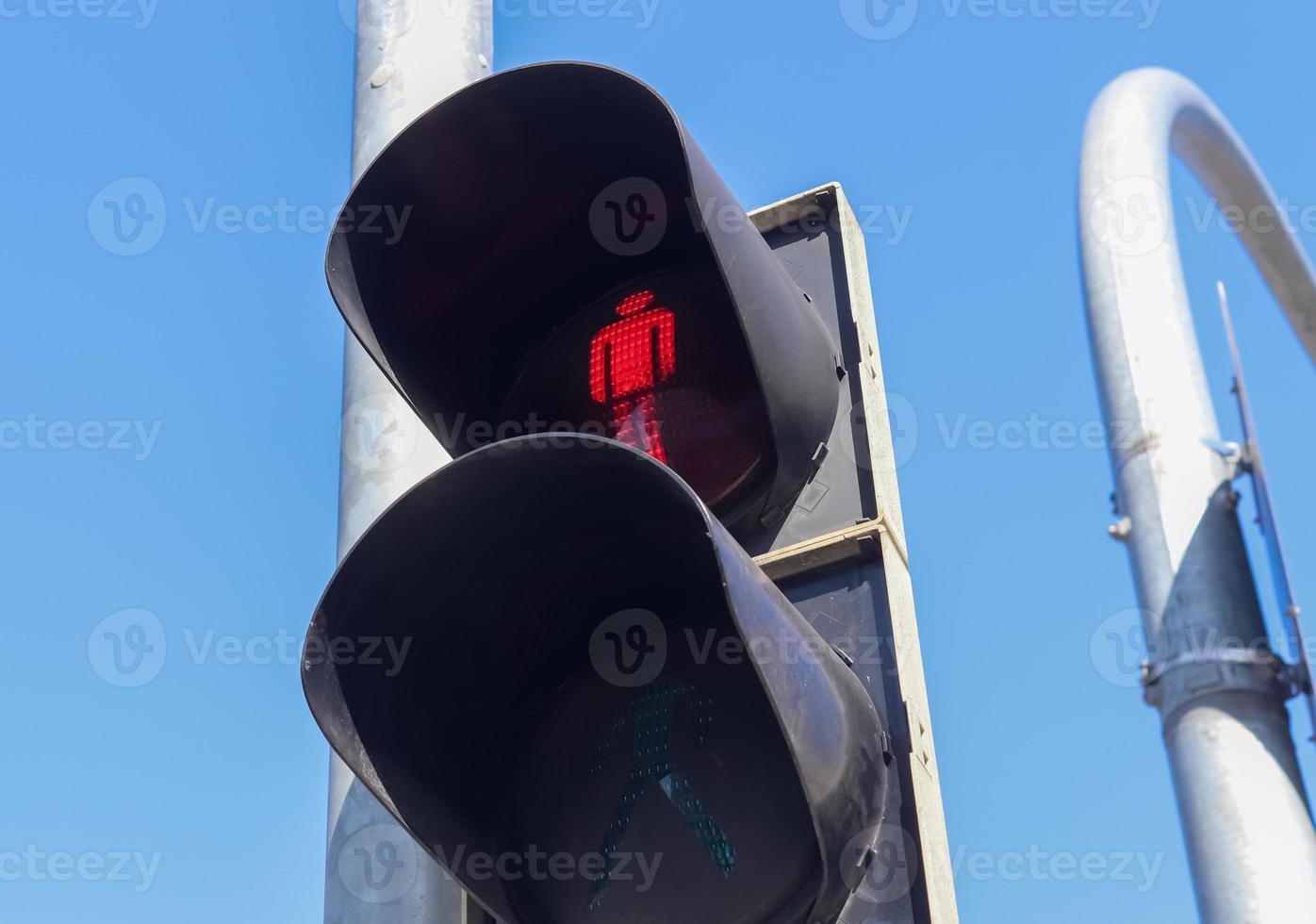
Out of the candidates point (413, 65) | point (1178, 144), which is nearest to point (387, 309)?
point (413, 65)

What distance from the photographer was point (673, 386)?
3.09 metres

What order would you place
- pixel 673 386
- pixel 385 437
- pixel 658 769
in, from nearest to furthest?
pixel 658 769 < pixel 673 386 < pixel 385 437

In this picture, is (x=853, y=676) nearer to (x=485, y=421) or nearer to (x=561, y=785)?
(x=561, y=785)

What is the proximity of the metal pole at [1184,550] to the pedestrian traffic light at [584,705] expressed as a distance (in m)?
0.67

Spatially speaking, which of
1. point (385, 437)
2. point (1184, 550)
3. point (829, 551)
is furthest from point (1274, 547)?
point (385, 437)

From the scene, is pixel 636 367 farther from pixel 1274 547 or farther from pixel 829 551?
pixel 1274 547

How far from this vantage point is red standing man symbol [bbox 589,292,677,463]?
3.10m

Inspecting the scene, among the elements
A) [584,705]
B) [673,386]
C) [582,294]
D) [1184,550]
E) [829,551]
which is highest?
[582,294]

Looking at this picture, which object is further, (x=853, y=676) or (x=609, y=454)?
(x=853, y=676)

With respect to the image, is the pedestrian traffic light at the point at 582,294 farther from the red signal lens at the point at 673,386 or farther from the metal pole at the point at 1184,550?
the metal pole at the point at 1184,550

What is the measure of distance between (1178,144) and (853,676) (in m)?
0.90

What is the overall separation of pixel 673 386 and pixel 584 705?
58cm

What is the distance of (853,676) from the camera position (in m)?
2.68

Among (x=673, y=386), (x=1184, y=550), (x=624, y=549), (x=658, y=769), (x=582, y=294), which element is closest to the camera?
(x=1184, y=550)
